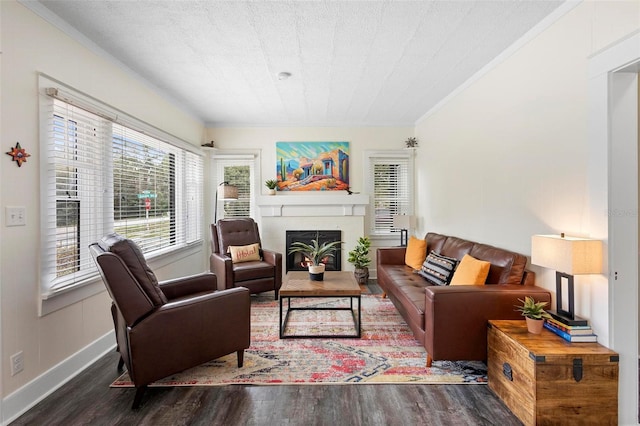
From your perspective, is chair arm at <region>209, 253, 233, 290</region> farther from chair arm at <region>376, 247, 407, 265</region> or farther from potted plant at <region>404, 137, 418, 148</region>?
potted plant at <region>404, 137, 418, 148</region>

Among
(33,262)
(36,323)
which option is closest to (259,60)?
(33,262)

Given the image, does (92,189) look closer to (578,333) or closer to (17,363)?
(17,363)

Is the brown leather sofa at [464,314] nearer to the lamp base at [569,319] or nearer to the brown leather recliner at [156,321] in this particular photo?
the lamp base at [569,319]

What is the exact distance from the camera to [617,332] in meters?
1.78

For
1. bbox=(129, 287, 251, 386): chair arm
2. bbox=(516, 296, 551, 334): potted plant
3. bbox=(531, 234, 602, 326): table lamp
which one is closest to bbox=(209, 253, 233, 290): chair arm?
bbox=(129, 287, 251, 386): chair arm

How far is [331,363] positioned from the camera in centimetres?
245

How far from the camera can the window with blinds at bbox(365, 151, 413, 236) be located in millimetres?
5297

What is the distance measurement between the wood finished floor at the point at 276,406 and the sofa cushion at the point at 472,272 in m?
0.79

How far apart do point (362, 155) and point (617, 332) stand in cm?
396

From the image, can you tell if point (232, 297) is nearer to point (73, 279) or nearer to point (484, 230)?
point (73, 279)

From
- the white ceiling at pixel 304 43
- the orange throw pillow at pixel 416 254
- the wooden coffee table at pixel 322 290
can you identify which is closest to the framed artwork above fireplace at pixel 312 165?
the white ceiling at pixel 304 43

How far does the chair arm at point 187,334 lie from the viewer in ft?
6.23

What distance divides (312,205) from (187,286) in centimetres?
269

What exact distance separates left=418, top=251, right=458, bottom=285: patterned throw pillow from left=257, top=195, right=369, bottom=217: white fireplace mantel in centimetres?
186
